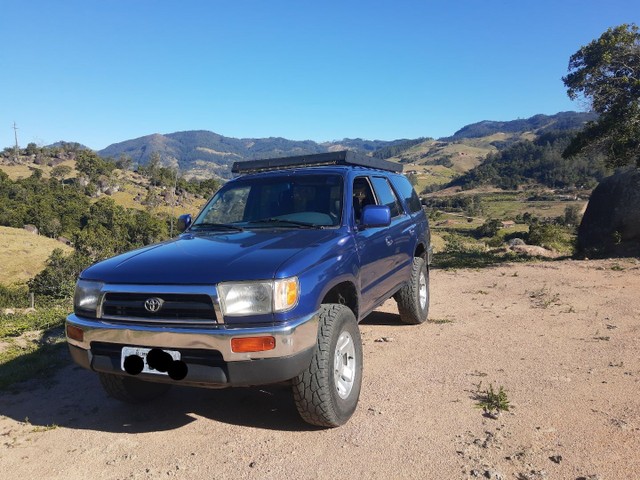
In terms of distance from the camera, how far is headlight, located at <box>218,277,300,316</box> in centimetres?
279

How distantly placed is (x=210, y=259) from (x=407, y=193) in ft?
12.1

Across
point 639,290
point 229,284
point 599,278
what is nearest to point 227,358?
point 229,284

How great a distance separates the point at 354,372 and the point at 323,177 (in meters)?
1.84

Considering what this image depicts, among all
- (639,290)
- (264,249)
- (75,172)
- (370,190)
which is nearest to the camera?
(264,249)

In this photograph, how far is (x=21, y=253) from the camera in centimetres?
5094

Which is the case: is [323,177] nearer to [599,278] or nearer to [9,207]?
[599,278]

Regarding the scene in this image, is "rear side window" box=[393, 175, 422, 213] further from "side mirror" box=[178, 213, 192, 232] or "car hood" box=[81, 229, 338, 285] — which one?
"side mirror" box=[178, 213, 192, 232]

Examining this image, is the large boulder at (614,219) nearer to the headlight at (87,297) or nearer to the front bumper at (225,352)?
the front bumper at (225,352)

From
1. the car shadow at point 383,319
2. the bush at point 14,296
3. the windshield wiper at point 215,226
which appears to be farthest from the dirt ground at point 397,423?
the bush at point 14,296

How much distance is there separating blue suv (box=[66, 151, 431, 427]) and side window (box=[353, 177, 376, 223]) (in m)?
0.26

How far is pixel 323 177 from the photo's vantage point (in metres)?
4.40

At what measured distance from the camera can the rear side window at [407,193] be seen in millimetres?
5871

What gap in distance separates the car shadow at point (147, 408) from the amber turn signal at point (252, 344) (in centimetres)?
92

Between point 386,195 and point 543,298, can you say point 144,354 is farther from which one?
point 543,298
